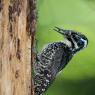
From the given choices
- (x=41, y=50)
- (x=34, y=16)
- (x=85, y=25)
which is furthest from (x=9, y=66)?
(x=85, y=25)

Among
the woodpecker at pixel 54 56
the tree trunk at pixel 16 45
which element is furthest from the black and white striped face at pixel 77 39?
the tree trunk at pixel 16 45

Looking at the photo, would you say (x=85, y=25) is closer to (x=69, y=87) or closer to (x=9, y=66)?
(x=69, y=87)

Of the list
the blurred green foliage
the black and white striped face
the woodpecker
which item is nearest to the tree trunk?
the woodpecker

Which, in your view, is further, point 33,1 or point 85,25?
point 85,25

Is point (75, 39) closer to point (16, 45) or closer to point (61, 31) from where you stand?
point (61, 31)

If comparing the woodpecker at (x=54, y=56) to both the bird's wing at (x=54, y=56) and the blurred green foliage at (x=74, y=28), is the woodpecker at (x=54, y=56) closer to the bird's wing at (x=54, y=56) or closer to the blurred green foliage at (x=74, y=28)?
→ the bird's wing at (x=54, y=56)

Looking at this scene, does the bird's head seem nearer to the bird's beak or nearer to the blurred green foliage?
the bird's beak
